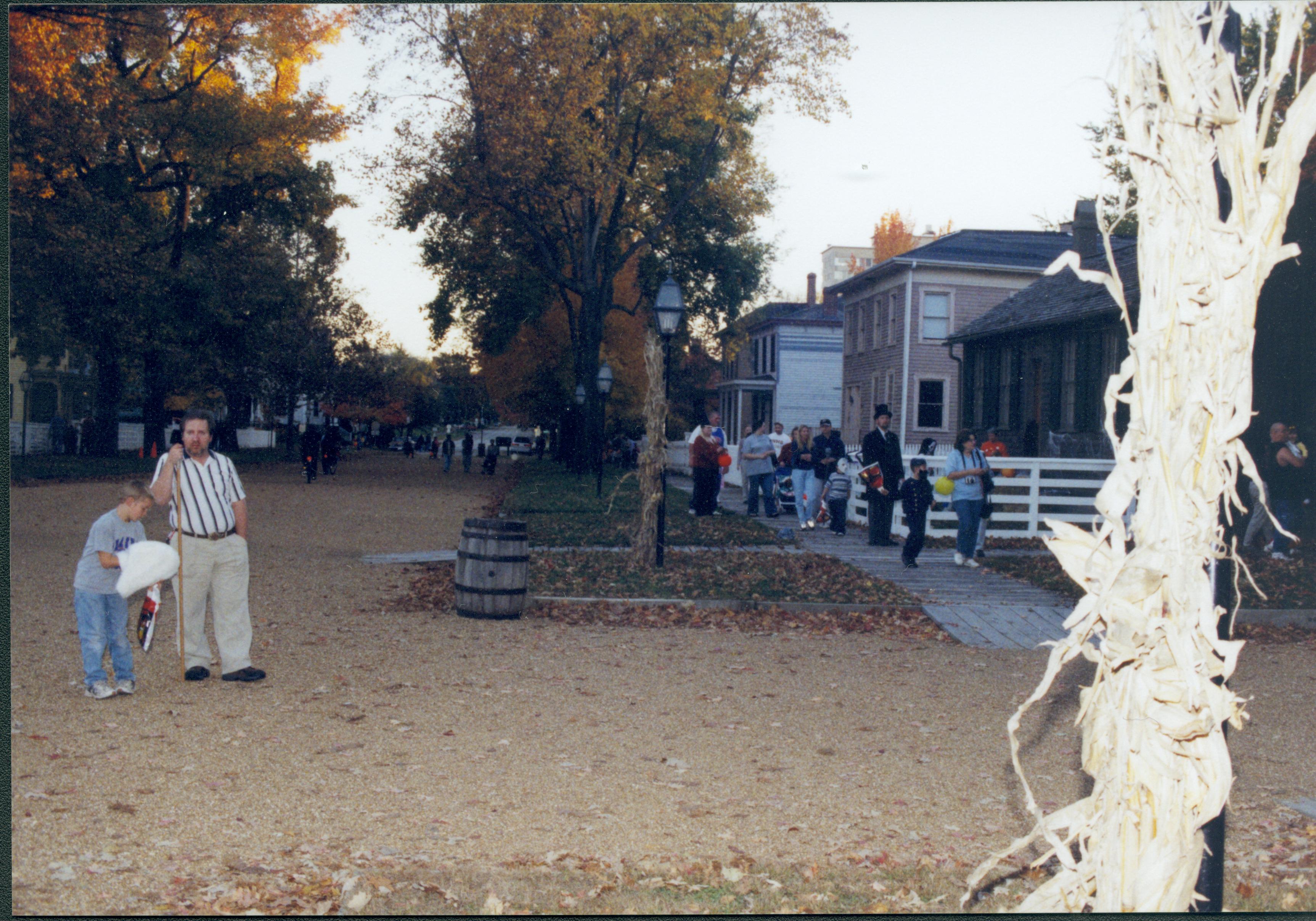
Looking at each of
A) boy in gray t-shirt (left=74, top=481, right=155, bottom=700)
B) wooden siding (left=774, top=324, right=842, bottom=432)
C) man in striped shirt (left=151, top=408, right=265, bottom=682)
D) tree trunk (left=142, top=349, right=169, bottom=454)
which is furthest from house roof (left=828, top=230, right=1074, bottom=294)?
boy in gray t-shirt (left=74, top=481, right=155, bottom=700)

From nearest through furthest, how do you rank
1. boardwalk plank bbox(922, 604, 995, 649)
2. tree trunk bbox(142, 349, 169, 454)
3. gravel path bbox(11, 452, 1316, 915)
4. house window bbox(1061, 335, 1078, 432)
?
gravel path bbox(11, 452, 1316, 915) → boardwalk plank bbox(922, 604, 995, 649) → house window bbox(1061, 335, 1078, 432) → tree trunk bbox(142, 349, 169, 454)

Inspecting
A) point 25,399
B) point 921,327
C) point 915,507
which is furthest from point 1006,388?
point 25,399

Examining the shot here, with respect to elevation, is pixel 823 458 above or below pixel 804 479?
above

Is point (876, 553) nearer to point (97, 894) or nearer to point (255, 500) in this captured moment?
point (97, 894)

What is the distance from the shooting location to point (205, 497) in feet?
23.6

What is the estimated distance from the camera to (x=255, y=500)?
25.1 m

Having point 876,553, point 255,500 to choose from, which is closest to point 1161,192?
point 876,553

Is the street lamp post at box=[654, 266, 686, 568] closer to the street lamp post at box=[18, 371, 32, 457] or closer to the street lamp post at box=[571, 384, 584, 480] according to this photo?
the street lamp post at box=[571, 384, 584, 480]

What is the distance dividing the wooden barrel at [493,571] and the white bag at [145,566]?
4353 millimetres

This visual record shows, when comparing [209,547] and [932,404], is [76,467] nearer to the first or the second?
[932,404]

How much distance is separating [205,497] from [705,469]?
1263 centimetres

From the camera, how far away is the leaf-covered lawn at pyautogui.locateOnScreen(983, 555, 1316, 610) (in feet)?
37.0

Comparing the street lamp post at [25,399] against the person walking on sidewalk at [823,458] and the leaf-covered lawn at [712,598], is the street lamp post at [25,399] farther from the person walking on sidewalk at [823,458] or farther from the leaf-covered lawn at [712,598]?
the leaf-covered lawn at [712,598]

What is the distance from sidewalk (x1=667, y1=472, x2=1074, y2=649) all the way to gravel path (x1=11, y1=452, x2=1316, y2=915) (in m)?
0.86
